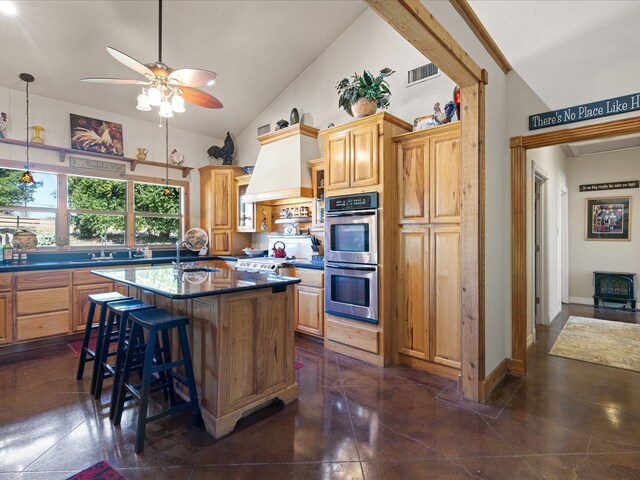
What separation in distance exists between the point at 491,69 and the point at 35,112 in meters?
5.18

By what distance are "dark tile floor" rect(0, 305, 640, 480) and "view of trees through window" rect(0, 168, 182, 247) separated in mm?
2219

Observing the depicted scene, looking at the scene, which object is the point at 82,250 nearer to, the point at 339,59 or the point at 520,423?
the point at 339,59

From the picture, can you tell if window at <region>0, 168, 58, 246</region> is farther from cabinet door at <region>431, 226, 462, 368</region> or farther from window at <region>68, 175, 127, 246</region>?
cabinet door at <region>431, 226, 462, 368</region>

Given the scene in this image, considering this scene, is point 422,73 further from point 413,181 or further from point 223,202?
point 223,202

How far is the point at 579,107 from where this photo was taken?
264 cm

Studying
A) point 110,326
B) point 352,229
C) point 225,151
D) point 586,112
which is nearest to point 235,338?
point 110,326

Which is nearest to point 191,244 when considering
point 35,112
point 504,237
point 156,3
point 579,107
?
point 156,3

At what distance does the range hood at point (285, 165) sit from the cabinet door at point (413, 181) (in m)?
1.42

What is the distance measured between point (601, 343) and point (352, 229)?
10.5 feet

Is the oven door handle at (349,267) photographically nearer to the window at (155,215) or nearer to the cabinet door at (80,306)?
the cabinet door at (80,306)

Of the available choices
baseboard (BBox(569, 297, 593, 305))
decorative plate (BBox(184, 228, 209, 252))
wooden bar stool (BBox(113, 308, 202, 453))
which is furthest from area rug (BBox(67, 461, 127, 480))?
baseboard (BBox(569, 297, 593, 305))

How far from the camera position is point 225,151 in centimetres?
590

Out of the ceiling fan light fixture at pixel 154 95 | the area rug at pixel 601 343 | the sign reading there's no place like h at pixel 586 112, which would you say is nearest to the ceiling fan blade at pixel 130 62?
the ceiling fan light fixture at pixel 154 95

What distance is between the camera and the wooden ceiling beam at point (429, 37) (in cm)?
162
